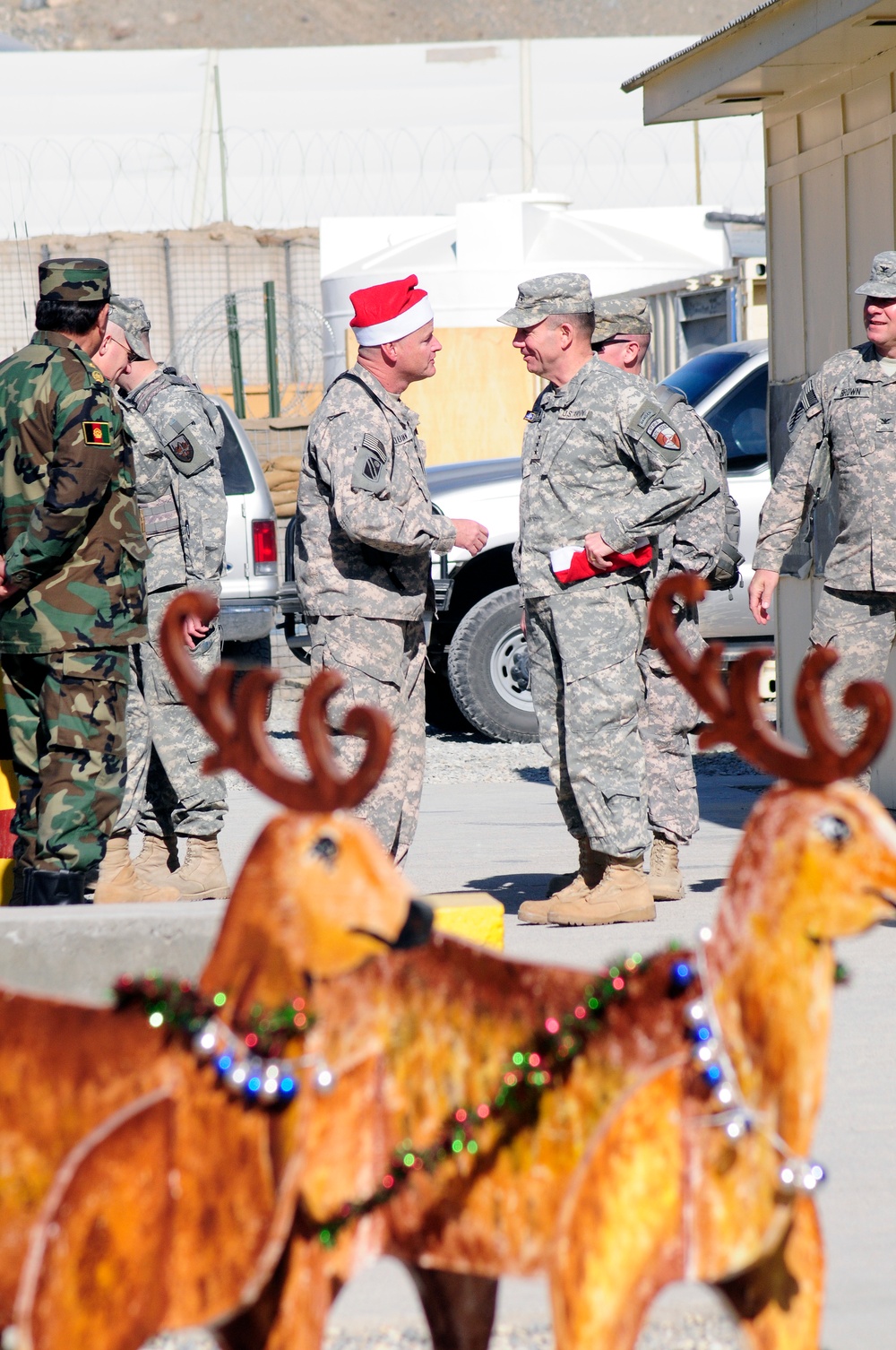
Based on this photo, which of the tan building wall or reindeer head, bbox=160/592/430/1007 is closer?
reindeer head, bbox=160/592/430/1007

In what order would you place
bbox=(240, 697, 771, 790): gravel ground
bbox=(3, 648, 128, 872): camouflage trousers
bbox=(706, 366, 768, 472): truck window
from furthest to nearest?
bbox=(706, 366, 768, 472): truck window
bbox=(240, 697, 771, 790): gravel ground
bbox=(3, 648, 128, 872): camouflage trousers

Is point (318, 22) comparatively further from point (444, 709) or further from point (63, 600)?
point (63, 600)

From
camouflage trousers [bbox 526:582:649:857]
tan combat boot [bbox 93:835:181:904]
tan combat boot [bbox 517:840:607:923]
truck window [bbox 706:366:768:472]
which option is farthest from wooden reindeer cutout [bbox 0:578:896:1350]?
truck window [bbox 706:366:768:472]

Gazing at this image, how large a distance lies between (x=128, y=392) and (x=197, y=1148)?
4.48 meters

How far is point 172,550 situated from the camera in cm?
602

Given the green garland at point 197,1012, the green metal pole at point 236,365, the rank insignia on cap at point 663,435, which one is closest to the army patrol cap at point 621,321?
the rank insignia on cap at point 663,435

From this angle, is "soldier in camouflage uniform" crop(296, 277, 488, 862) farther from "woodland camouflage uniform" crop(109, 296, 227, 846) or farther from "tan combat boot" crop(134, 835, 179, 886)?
"tan combat boot" crop(134, 835, 179, 886)

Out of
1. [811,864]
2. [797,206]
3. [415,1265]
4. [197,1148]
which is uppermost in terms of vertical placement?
[797,206]

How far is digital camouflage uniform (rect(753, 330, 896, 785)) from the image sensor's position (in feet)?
18.3

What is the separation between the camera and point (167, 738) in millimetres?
6016

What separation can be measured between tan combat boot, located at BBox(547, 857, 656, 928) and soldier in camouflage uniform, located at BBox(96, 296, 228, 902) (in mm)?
1266

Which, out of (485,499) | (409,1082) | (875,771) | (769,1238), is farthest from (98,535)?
(485,499)

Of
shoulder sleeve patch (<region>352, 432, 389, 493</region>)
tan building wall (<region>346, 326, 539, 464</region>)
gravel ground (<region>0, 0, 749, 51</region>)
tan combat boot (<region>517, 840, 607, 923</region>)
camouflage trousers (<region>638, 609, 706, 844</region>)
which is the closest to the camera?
shoulder sleeve patch (<region>352, 432, 389, 493</region>)

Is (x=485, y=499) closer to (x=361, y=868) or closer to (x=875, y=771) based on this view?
(x=875, y=771)
